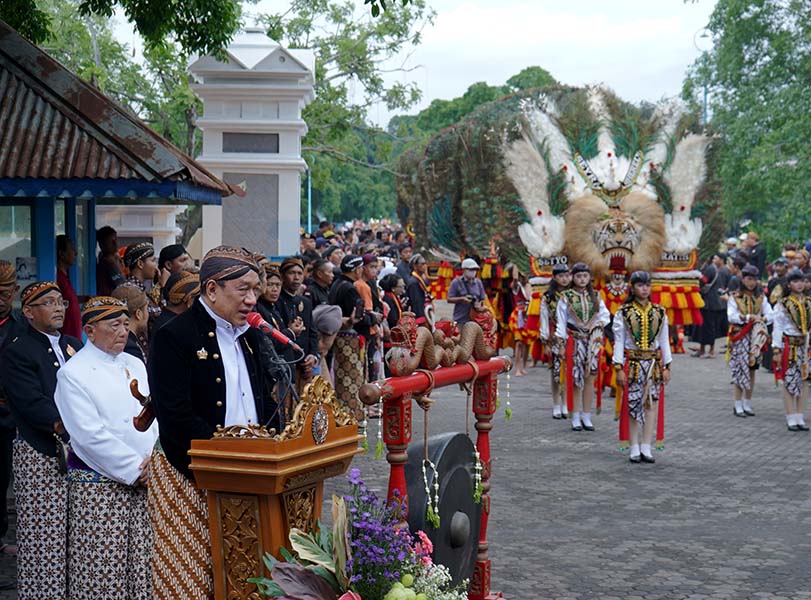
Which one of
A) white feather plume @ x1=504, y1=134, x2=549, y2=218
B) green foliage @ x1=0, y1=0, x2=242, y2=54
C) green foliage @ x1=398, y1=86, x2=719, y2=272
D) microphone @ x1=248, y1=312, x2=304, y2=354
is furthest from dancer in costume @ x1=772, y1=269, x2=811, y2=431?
microphone @ x1=248, y1=312, x2=304, y2=354

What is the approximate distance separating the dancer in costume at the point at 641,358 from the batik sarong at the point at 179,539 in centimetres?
740

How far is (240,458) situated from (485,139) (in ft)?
73.0

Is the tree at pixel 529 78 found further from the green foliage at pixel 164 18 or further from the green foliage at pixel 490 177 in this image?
the green foliage at pixel 164 18

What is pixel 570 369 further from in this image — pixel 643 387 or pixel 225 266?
pixel 225 266

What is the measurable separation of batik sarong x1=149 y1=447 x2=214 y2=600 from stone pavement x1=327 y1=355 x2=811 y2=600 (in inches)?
119

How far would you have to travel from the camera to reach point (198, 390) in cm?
464

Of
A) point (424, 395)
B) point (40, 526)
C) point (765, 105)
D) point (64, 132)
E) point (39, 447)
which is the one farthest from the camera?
point (765, 105)

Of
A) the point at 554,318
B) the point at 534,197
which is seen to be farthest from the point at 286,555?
the point at 534,197

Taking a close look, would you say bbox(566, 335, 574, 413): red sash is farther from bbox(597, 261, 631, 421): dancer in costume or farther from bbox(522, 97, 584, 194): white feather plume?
bbox(522, 97, 584, 194): white feather plume

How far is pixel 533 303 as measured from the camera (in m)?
16.5

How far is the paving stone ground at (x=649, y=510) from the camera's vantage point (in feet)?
25.1

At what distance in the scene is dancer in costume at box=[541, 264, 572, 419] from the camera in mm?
14328

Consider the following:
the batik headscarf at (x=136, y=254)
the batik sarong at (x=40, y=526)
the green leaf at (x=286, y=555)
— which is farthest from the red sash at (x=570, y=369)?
the green leaf at (x=286, y=555)

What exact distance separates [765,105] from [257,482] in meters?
29.7
